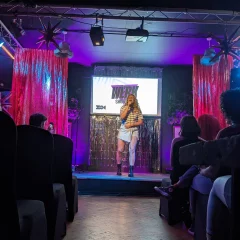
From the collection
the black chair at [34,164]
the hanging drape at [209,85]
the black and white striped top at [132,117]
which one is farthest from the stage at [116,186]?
the black chair at [34,164]

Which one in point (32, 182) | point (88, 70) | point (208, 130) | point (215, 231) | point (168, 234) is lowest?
point (168, 234)

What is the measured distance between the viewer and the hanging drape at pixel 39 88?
21.2 ft

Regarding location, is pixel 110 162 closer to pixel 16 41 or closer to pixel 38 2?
pixel 16 41

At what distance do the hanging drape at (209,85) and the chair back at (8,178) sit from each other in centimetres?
562

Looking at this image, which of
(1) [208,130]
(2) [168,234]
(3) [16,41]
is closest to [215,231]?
(2) [168,234]

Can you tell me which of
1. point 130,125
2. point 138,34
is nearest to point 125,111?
point 130,125

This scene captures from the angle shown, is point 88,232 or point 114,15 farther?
point 114,15

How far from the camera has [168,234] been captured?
2832mm

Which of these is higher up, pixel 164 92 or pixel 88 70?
pixel 88 70

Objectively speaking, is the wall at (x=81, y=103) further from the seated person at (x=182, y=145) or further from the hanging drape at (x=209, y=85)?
the seated person at (x=182, y=145)

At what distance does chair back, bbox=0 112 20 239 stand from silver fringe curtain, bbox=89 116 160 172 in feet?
20.1

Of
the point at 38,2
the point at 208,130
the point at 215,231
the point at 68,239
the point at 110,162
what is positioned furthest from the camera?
the point at 110,162

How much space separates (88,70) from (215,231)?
668 cm

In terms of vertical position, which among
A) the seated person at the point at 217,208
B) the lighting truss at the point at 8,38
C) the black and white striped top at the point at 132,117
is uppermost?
the lighting truss at the point at 8,38
